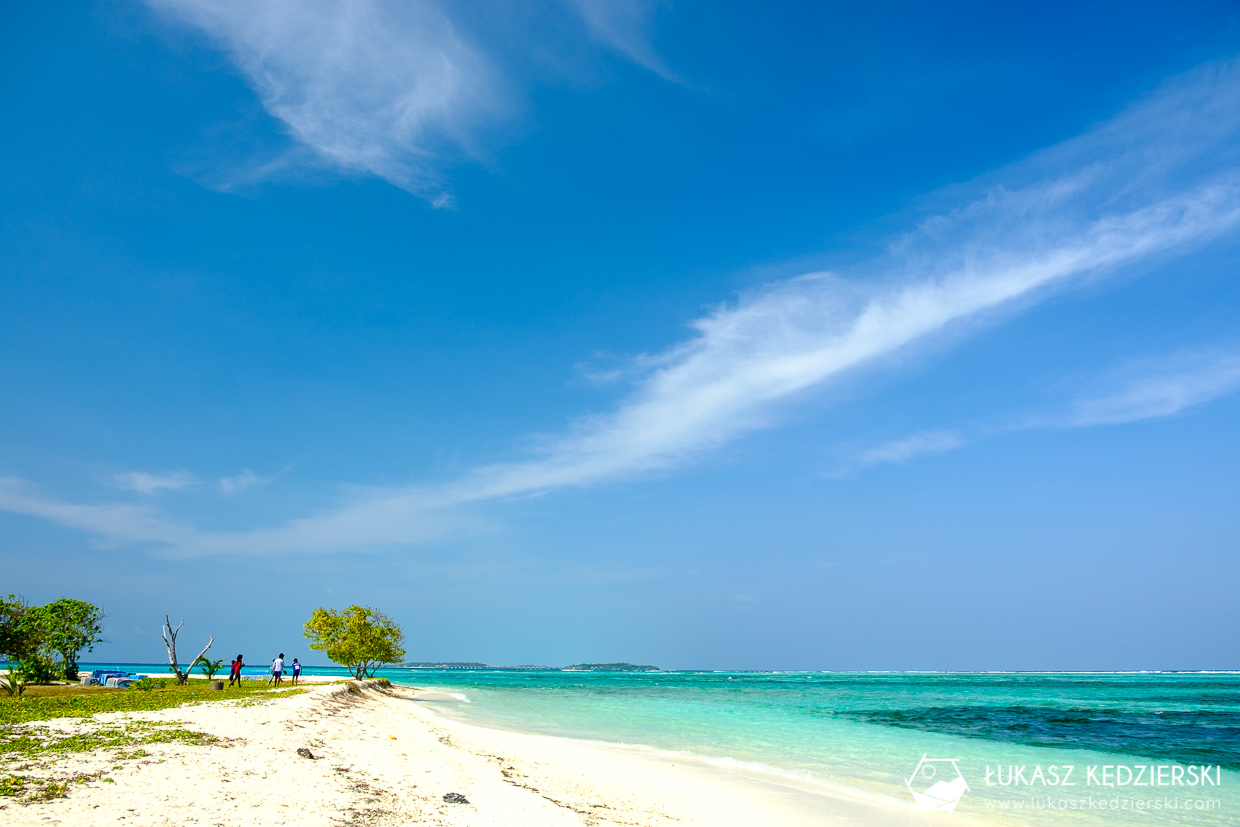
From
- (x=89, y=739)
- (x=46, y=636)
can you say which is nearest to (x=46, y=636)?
(x=46, y=636)

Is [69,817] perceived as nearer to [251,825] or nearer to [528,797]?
[251,825]

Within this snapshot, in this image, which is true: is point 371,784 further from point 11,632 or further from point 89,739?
point 11,632

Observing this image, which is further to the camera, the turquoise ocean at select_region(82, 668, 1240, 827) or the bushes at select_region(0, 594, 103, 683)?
the bushes at select_region(0, 594, 103, 683)

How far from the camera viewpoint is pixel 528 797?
12.2 metres

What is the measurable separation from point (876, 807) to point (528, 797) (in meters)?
8.11

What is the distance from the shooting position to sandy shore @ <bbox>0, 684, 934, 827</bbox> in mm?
8500

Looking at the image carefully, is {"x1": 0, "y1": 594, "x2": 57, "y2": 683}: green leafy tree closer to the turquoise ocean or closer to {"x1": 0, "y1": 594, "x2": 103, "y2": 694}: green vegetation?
{"x1": 0, "y1": 594, "x2": 103, "y2": 694}: green vegetation

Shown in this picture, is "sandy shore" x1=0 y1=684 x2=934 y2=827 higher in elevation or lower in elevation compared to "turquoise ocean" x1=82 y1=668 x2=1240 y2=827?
higher

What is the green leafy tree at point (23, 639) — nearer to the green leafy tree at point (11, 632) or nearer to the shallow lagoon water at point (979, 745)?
the green leafy tree at point (11, 632)

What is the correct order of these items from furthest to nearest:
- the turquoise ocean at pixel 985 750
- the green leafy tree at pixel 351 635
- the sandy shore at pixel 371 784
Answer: the green leafy tree at pixel 351 635 < the turquoise ocean at pixel 985 750 < the sandy shore at pixel 371 784

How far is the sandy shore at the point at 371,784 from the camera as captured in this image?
850 centimetres

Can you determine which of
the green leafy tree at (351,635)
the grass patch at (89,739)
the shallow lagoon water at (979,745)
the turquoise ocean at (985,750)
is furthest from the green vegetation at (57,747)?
the green leafy tree at (351,635)

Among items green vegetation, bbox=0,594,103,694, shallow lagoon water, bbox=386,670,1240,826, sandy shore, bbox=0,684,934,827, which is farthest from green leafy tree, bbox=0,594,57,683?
shallow lagoon water, bbox=386,670,1240,826

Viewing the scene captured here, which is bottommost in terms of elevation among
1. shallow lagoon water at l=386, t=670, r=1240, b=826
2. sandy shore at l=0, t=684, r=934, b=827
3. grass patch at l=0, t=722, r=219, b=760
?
shallow lagoon water at l=386, t=670, r=1240, b=826
